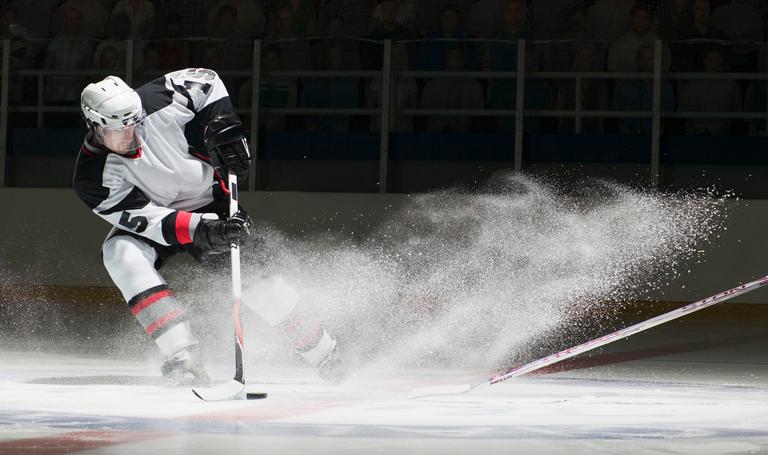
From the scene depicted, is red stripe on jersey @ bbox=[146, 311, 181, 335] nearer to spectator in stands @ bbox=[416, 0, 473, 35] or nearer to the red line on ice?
the red line on ice

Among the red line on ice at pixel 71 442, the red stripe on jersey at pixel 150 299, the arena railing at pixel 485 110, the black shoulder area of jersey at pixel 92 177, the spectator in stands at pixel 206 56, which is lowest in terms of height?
the red line on ice at pixel 71 442

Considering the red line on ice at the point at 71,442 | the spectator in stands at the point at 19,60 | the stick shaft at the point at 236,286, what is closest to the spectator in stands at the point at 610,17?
the spectator in stands at the point at 19,60

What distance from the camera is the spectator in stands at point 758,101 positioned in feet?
27.0

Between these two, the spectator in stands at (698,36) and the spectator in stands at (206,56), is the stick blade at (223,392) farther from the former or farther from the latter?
the spectator in stands at (698,36)

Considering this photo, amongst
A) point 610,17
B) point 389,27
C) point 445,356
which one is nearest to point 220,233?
point 445,356

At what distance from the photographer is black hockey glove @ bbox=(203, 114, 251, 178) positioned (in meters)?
4.79

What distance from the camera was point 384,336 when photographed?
20.5 feet

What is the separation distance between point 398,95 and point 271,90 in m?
0.78

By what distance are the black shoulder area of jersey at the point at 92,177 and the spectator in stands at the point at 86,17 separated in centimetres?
453

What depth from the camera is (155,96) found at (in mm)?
4840

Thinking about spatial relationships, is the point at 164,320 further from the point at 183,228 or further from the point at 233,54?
the point at 233,54

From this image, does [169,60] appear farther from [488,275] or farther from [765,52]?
[765,52]

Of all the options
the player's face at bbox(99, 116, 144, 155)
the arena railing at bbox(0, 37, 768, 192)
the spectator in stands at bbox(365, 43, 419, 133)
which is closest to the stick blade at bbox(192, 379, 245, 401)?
the player's face at bbox(99, 116, 144, 155)

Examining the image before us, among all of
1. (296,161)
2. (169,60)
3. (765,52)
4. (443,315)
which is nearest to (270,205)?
(296,161)
